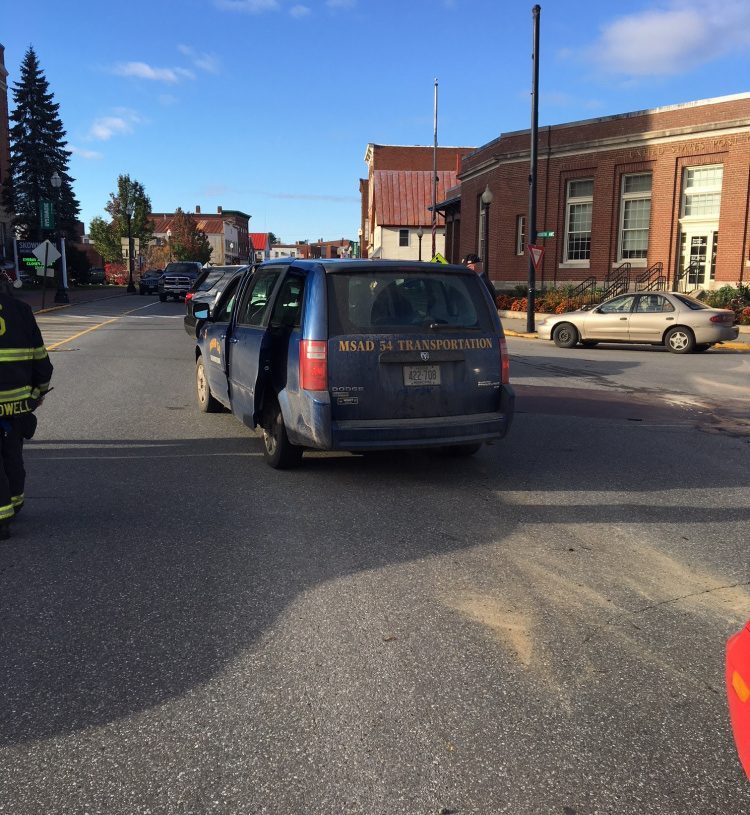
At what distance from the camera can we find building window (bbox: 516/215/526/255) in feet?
114

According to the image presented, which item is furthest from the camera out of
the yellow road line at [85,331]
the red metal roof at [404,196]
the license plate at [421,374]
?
the red metal roof at [404,196]

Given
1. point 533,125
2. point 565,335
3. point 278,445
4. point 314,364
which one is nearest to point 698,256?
point 533,125

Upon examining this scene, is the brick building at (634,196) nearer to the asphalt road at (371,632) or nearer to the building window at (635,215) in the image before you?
the building window at (635,215)

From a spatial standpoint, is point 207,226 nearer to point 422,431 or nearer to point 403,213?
point 403,213

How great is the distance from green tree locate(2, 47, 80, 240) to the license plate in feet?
179

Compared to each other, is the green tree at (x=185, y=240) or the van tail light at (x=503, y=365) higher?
the green tree at (x=185, y=240)

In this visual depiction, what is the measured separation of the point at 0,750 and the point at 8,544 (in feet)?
7.96

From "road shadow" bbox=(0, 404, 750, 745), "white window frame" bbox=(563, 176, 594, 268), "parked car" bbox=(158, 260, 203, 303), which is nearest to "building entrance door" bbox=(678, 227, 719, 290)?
"white window frame" bbox=(563, 176, 594, 268)

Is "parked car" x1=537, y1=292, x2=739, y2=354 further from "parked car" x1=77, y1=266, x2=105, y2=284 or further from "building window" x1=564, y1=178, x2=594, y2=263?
"parked car" x1=77, y1=266, x2=105, y2=284

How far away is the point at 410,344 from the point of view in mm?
6355

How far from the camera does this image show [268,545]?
200 inches

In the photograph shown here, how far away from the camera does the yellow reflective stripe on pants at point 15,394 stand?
5.08 m

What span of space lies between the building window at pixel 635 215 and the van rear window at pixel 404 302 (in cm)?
2651

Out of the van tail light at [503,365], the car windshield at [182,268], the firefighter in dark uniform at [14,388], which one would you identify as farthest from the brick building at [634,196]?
the firefighter in dark uniform at [14,388]
